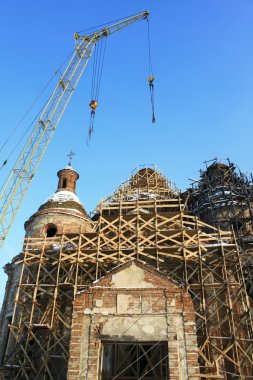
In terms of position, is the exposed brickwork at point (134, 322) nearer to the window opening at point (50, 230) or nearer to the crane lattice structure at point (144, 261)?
the crane lattice structure at point (144, 261)

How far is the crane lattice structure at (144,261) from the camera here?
44.9 ft

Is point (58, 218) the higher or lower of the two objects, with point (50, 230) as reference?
higher

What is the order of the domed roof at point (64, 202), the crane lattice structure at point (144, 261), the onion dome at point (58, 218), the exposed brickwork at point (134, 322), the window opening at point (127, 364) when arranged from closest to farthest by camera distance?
the exposed brickwork at point (134, 322) < the window opening at point (127, 364) < the crane lattice structure at point (144, 261) < the onion dome at point (58, 218) < the domed roof at point (64, 202)

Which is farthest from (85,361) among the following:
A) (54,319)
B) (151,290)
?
(54,319)

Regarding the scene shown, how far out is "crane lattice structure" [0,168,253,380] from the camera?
1370 cm

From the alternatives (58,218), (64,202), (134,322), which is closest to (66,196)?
(64,202)

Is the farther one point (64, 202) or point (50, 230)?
point (64, 202)

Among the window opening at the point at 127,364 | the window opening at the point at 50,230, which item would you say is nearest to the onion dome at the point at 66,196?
the window opening at the point at 50,230

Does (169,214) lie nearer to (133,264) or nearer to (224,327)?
(224,327)

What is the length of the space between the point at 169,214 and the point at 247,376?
7907mm

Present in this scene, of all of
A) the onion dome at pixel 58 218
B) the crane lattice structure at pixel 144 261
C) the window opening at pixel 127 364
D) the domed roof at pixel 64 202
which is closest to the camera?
the window opening at pixel 127 364

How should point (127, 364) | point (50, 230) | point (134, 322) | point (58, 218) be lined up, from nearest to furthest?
point (134, 322) → point (127, 364) → point (58, 218) → point (50, 230)

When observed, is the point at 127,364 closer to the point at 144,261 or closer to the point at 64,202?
the point at 144,261

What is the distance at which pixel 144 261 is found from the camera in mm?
15922
